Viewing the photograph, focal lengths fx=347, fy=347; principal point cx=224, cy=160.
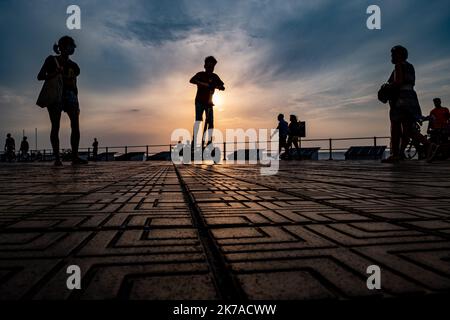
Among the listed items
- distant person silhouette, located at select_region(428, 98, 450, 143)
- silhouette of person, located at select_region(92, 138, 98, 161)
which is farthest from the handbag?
silhouette of person, located at select_region(92, 138, 98, 161)

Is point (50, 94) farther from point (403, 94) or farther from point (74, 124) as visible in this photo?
point (403, 94)

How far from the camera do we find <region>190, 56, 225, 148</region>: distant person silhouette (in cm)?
854

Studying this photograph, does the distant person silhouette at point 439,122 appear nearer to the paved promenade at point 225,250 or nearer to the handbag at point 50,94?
the paved promenade at point 225,250

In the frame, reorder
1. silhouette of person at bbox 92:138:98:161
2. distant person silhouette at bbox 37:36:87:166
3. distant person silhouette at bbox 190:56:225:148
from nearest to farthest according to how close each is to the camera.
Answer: distant person silhouette at bbox 37:36:87:166 < distant person silhouette at bbox 190:56:225:148 < silhouette of person at bbox 92:138:98:161

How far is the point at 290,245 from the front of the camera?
3.27ft

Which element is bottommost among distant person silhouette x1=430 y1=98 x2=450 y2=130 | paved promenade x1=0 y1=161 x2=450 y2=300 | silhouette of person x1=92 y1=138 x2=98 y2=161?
paved promenade x1=0 y1=161 x2=450 y2=300

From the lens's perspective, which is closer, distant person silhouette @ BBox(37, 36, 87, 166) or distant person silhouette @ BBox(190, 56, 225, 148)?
distant person silhouette @ BBox(37, 36, 87, 166)

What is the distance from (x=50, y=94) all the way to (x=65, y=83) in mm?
503

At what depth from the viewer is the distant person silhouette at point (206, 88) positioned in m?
8.54

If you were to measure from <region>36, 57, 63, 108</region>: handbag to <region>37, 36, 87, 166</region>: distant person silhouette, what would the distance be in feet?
0.27

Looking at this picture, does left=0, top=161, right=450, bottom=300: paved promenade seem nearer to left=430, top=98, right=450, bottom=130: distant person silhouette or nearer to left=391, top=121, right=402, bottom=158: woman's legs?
left=391, top=121, right=402, bottom=158: woman's legs

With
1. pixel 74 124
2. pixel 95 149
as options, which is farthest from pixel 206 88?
pixel 95 149

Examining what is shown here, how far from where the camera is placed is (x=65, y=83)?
22.1 ft

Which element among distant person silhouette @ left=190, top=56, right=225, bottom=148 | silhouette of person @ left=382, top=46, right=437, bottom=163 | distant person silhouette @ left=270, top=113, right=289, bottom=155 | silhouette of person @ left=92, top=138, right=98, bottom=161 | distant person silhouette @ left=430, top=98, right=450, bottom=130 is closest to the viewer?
silhouette of person @ left=382, top=46, right=437, bottom=163
